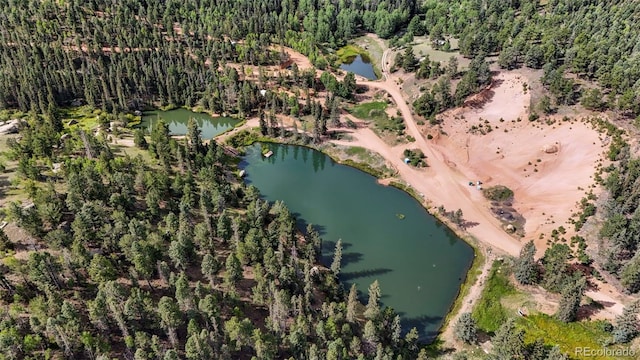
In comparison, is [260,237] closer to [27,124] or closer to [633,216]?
[633,216]

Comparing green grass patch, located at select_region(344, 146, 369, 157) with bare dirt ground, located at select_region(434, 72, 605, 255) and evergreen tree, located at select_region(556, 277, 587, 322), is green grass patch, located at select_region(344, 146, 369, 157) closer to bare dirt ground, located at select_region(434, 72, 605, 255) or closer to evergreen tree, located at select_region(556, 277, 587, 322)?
bare dirt ground, located at select_region(434, 72, 605, 255)

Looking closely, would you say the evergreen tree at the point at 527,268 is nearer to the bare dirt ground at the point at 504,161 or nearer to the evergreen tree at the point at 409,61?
the bare dirt ground at the point at 504,161

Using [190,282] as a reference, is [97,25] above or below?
above

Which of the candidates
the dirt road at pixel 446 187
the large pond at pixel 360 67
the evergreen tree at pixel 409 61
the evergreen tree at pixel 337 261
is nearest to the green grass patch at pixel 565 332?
the dirt road at pixel 446 187

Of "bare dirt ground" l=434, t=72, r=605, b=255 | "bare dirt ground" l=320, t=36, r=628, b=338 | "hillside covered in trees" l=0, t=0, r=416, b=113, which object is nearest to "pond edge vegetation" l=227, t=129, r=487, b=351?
"bare dirt ground" l=320, t=36, r=628, b=338

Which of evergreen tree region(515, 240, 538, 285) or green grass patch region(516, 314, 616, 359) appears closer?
green grass patch region(516, 314, 616, 359)

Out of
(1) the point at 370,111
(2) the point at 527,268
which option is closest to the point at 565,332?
(2) the point at 527,268

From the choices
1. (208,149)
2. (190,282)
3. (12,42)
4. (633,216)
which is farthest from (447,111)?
(12,42)
